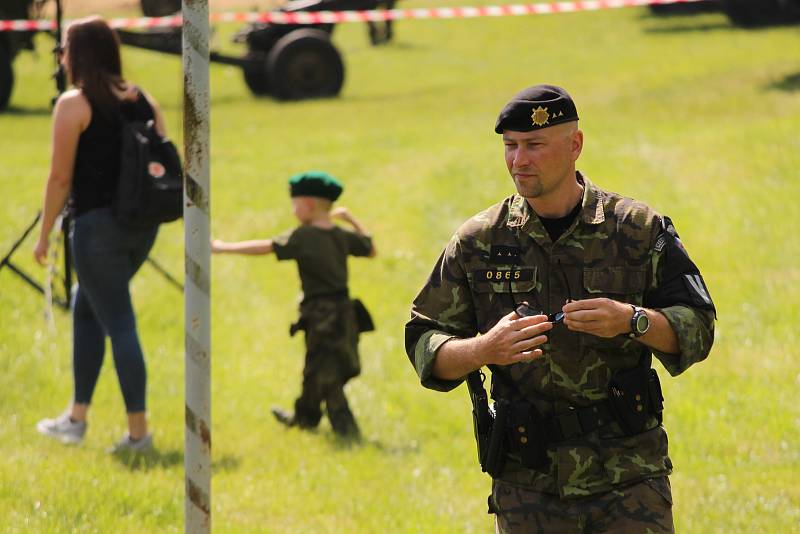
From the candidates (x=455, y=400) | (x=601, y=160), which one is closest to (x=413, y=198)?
(x=601, y=160)

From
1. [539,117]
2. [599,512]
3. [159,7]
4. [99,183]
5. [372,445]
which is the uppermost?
[539,117]

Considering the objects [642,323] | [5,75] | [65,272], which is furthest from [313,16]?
[642,323]

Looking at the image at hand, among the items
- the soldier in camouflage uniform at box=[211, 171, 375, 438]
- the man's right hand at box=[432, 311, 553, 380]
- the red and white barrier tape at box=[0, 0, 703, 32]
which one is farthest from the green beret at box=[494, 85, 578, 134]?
the red and white barrier tape at box=[0, 0, 703, 32]

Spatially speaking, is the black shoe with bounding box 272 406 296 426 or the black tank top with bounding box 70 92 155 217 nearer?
the black tank top with bounding box 70 92 155 217

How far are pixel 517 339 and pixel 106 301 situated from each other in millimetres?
3783

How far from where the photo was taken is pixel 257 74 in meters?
23.3

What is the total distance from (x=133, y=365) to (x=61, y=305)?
3997mm

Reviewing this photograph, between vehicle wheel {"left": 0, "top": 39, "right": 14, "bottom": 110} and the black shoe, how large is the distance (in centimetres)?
1491

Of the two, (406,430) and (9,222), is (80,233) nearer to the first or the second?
(406,430)

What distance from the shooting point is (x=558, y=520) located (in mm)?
3961

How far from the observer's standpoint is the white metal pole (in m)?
4.21

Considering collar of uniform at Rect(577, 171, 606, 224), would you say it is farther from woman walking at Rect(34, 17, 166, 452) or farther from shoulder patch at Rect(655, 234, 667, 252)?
woman walking at Rect(34, 17, 166, 452)

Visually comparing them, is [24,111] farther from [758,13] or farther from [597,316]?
[597,316]

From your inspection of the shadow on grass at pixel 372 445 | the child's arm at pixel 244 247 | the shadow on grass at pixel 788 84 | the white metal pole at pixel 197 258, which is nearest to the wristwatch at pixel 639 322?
the white metal pole at pixel 197 258
